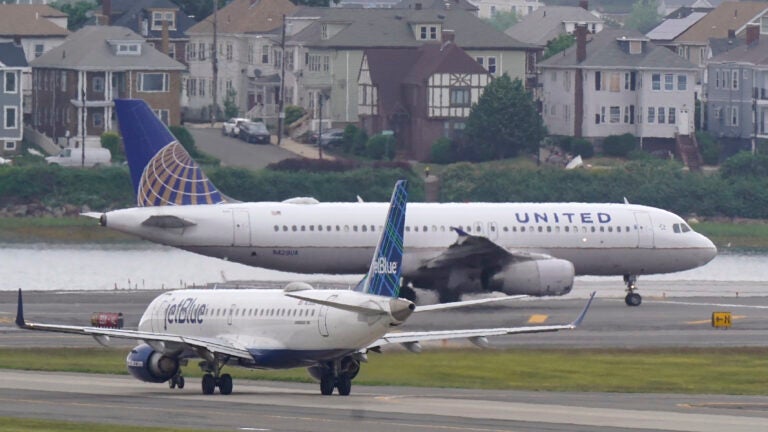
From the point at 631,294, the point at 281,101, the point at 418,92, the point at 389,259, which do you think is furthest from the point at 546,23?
the point at 389,259

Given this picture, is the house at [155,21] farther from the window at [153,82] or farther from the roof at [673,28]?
the roof at [673,28]

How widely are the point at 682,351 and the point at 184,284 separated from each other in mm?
30991

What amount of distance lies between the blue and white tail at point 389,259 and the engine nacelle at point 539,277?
2352cm

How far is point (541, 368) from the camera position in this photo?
55.7 meters

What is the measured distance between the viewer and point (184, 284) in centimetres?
8538

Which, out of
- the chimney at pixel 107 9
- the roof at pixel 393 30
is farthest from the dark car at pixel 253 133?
the chimney at pixel 107 9

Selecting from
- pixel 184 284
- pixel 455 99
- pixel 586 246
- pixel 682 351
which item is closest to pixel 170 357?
pixel 682 351

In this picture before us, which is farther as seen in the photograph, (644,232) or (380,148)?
(380,148)

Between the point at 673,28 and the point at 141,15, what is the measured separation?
49566mm

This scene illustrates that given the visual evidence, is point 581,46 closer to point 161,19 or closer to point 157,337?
point 161,19

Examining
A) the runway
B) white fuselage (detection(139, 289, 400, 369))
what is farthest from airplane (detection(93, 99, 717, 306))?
the runway

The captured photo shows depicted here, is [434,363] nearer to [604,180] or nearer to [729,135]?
[604,180]

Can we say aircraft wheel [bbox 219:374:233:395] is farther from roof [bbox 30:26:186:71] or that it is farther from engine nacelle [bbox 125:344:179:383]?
roof [bbox 30:26:186:71]

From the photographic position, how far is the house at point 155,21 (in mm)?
166875
